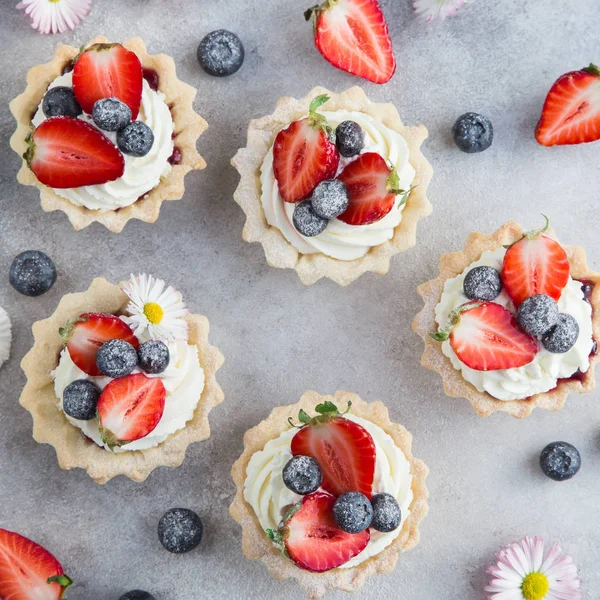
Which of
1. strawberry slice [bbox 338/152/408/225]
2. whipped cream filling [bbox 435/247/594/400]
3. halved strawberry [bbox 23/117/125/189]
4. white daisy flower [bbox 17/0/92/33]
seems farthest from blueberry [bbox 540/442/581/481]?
Answer: white daisy flower [bbox 17/0/92/33]

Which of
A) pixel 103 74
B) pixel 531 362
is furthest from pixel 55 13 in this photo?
pixel 531 362

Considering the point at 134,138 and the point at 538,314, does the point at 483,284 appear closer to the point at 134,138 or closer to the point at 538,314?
the point at 538,314

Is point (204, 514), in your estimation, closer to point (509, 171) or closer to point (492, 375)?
point (492, 375)

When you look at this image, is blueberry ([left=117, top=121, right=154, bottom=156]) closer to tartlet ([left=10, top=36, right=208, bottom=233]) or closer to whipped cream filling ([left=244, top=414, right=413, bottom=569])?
tartlet ([left=10, top=36, right=208, bottom=233])

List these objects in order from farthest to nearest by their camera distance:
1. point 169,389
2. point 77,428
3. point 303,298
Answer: point 303,298, point 77,428, point 169,389

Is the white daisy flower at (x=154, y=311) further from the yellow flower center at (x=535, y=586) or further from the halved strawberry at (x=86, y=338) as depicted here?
the yellow flower center at (x=535, y=586)
